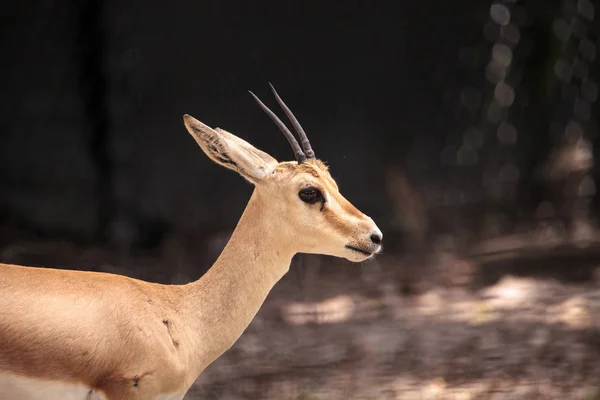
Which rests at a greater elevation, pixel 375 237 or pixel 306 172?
pixel 306 172

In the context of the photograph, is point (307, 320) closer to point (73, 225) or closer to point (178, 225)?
point (178, 225)

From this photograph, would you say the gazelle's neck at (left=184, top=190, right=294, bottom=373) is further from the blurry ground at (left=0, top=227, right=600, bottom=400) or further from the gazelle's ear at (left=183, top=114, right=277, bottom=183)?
the blurry ground at (left=0, top=227, right=600, bottom=400)

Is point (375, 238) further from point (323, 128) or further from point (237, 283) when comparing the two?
point (323, 128)

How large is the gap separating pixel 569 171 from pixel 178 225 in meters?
2.68

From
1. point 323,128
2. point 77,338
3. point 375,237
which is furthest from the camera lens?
point 323,128

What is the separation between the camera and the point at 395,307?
17.4 ft

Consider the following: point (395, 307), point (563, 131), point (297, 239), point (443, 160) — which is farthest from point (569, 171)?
point (297, 239)

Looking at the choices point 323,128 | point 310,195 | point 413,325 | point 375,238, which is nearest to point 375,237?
point 375,238

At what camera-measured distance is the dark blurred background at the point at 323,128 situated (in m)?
4.83

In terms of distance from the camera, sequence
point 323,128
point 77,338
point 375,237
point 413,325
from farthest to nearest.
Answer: point 413,325 < point 323,128 < point 375,237 < point 77,338

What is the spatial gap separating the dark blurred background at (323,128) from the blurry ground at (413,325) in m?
0.02

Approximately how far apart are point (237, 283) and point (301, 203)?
1.25 feet

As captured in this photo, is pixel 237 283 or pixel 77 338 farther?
pixel 237 283

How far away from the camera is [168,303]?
121 inches
